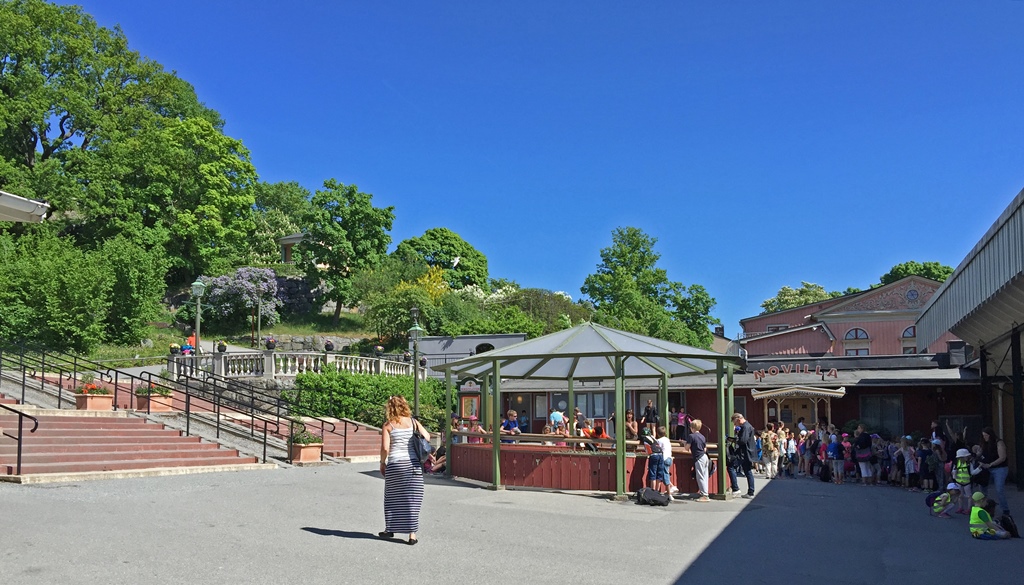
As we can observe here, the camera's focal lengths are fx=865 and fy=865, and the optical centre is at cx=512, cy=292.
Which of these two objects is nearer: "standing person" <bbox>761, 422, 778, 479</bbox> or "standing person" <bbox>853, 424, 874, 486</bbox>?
"standing person" <bbox>853, 424, 874, 486</bbox>

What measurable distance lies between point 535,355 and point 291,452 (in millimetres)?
7666

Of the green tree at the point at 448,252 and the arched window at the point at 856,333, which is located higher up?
the green tree at the point at 448,252

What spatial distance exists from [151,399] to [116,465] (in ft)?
20.4

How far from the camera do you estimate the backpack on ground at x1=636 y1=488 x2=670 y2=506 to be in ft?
45.0

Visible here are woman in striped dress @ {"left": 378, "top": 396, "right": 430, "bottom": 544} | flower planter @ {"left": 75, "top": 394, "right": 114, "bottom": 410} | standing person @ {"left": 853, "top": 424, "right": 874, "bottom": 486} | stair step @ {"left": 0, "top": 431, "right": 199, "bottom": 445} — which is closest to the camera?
woman in striped dress @ {"left": 378, "top": 396, "right": 430, "bottom": 544}

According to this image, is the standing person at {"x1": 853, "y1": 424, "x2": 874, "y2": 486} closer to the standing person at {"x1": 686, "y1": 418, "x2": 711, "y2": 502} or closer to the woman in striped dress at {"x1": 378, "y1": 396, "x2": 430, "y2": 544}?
the standing person at {"x1": 686, "y1": 418, "x2": 711, "y2": 502}

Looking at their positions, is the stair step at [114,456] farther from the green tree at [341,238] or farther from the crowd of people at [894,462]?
the green tree at [341,238]

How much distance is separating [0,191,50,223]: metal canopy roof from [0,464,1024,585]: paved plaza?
3008 millimetres

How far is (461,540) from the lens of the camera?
9469 millimetres

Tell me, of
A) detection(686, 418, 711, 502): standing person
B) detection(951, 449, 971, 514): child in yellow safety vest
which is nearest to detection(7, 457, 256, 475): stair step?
detection(686, 418, 711, 502): standing person

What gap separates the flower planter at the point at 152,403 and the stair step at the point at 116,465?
11.9ft

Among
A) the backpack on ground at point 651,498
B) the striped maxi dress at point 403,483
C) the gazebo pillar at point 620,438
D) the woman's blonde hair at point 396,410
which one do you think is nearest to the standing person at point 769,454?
the gazebo pillar at point 620,438

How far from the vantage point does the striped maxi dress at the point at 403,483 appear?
8.84 meters

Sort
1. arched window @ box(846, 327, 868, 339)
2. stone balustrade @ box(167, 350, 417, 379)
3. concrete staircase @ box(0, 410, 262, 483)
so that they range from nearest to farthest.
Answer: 1. concrete staircase @ box(0, 410, 262, 483)
2. stone balustrade @ box(167, 350, 417, 379)
3. arched window @ box(846, 327, 868, 339)
